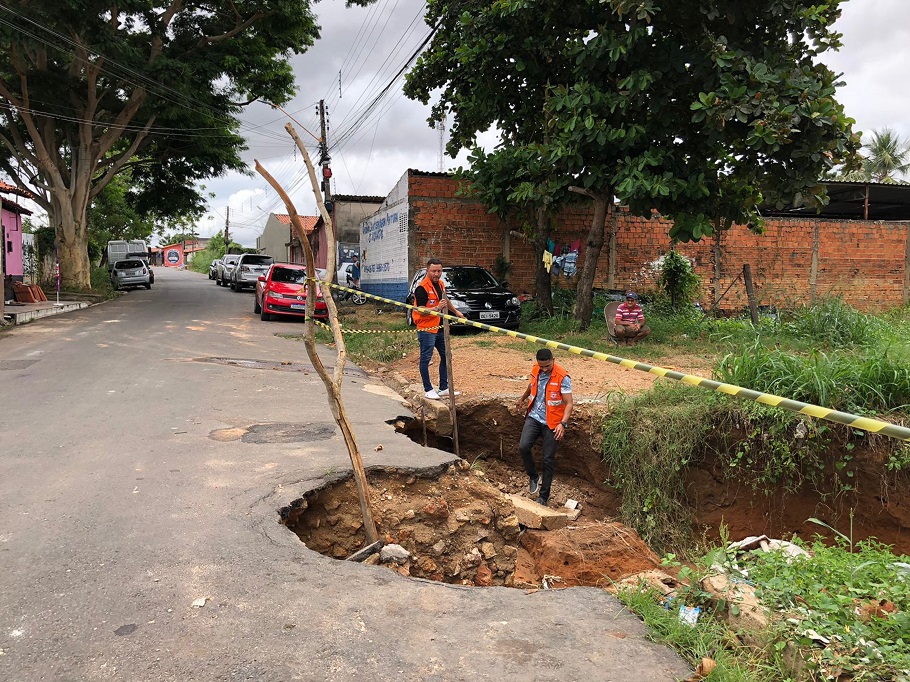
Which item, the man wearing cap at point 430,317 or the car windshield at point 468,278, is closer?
the man wearing cap at point 430,317

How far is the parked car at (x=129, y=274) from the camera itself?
28953 millimetres

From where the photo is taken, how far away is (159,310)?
18.9m

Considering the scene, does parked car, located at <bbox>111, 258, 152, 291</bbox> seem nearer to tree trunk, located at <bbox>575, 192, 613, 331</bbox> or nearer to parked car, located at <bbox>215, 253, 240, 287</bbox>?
parked car, located at <bbox>215, 253, 240, 287</bbox>

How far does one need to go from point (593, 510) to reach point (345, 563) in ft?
12.8

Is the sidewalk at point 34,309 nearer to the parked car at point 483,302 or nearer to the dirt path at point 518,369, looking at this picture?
the parked car at point 483,302

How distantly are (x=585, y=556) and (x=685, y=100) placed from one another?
828 cm

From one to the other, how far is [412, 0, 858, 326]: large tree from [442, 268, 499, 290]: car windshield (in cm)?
360

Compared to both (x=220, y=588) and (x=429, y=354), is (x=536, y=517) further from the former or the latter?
(x=220, y=588)

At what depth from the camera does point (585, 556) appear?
5.04 m

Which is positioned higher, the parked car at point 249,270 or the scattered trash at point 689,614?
the parked car at point 249,270

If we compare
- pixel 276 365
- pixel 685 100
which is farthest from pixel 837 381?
pixel 276 365

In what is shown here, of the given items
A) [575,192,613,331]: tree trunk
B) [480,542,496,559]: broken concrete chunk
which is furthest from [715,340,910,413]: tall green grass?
[575,192,613,331]: tree trunk

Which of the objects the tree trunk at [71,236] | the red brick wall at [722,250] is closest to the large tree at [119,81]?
the tree trunk at [71,236]

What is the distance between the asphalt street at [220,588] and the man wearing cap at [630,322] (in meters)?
5.57
